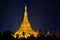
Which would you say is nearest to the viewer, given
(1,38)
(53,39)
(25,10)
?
(1,38)

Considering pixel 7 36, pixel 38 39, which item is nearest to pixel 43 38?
pixel 38 39

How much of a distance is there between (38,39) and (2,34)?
0.93m

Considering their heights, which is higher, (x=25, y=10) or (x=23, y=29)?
(x=25, y=10)

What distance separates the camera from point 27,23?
16359 mm

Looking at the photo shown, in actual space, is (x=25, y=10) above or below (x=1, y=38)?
above

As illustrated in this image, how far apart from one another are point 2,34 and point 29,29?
10.1 meters

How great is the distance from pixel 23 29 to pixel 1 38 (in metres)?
10.3

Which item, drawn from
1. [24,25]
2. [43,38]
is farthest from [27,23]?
[43,38]

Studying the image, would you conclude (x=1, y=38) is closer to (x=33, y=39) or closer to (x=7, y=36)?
(x=7, y=36)

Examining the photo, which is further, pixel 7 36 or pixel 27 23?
pixel 27 23

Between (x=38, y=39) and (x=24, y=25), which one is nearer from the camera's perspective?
(x=38, y=39)

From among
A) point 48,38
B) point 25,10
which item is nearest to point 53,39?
point 48,38

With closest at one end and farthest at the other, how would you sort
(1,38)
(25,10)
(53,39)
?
1. (1,38)
2. (53,39)
3. (25,10)

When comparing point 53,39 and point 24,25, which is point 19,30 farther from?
point 53,39
